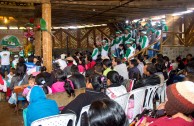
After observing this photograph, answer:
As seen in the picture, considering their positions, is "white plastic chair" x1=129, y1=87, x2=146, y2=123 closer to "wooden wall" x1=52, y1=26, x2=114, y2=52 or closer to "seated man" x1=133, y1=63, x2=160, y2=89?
"seated man" x1=133, y1=63, x2=160, y2=89

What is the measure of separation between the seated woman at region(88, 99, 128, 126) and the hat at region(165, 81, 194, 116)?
420mm

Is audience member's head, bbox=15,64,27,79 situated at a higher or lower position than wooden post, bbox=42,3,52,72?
lower

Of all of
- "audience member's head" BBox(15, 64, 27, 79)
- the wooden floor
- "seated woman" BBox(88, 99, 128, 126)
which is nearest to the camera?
"seated woman" BBox(88, 99, 128, 126)

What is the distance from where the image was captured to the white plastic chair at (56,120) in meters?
2.41

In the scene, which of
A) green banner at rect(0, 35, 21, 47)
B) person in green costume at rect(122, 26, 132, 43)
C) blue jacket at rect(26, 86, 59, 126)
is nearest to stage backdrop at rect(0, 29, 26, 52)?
green banner at rect(0, 35, 21, 47)

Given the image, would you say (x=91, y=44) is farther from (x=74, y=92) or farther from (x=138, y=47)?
(x=74, y=92)

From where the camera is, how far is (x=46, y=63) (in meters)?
6.62

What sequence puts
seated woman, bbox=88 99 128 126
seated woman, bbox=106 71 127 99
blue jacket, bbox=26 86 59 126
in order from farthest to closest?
seated woman, bbox=106 71 127 99 → blue jacket, bbox=26 86 59 126 → seated woman, bbox=88 99 128 126

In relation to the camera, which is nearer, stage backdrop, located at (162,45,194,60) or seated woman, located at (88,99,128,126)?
seated woman, located at (88,99,128,126)

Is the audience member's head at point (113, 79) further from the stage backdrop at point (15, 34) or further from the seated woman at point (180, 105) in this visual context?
the stage backdrop at point (15, 34)

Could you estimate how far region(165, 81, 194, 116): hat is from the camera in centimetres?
166

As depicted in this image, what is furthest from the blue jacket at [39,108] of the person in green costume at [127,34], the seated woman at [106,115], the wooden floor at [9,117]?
the person in green costume at [127,34]

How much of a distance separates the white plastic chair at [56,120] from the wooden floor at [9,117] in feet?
9.70

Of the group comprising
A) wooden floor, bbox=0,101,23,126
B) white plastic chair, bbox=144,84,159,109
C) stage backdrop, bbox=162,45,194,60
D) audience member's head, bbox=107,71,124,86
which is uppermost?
stage backdrop, bbox=162,45,194,60
